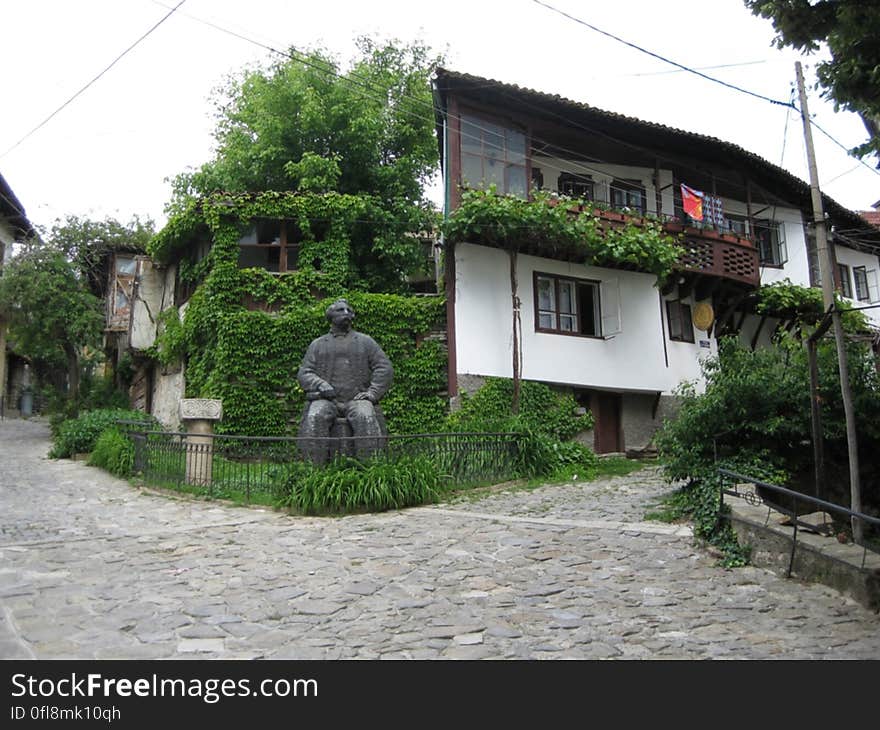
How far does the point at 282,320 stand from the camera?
1691cm

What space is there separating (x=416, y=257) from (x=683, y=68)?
9818mm

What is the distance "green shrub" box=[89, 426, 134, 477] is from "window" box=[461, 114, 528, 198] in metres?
8.86

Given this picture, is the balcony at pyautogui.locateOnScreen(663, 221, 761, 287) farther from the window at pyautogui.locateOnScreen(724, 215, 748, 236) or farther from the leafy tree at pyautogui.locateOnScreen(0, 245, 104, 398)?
the leafy tree at pyautogui.locateOnScreen(0, 245, 104, 398)

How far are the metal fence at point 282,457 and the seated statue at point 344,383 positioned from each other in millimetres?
270

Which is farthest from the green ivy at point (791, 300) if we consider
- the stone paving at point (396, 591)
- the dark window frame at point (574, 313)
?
the stone paving at point (396, 591)

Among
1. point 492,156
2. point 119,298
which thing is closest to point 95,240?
point 119,298

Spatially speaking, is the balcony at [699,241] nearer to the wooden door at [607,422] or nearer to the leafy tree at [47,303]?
the wooden door at [607,422]

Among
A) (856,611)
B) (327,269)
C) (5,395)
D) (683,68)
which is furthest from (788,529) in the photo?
(5,395)

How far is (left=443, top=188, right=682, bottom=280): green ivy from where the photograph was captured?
16.2m

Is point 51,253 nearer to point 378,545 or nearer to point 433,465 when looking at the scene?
point 433,465

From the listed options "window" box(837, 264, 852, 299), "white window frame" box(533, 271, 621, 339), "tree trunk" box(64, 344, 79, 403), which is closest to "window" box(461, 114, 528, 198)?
"white window frame" box(533, 271, 621, 339)

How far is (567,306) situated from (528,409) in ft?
10.2

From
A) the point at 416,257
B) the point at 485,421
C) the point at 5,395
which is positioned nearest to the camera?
the point at 485,421

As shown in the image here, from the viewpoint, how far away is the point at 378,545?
27.4 feet
